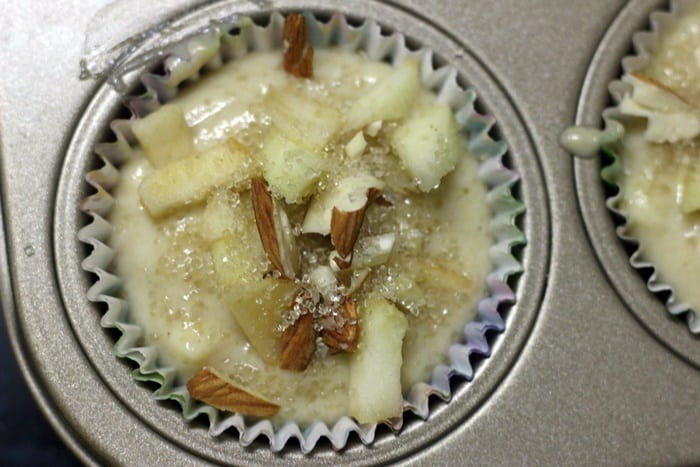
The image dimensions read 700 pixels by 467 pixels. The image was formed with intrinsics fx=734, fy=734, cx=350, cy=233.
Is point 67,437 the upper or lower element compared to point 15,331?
lower

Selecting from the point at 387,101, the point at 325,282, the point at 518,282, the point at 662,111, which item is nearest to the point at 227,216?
the point at 325,282

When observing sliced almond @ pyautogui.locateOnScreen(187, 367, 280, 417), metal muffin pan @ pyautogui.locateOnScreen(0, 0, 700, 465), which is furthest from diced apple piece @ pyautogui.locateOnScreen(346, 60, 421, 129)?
sliced almond @ pyautogui.locateOnScreen(187, 367, 280, 417)

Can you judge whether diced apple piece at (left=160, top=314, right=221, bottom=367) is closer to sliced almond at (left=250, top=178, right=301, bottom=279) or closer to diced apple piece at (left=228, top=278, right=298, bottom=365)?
diced apple piece at (left=228, top=278, right=298, bottom=365)

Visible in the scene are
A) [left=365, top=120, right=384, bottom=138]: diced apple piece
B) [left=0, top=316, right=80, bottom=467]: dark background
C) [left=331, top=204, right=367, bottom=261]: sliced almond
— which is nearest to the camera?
[left=331, top=204, right=367, bottom=261]: sliced almond

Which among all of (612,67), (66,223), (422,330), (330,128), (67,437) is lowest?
(422,330)

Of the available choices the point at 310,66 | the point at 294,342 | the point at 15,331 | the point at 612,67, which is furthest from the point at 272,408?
the point at 612,67

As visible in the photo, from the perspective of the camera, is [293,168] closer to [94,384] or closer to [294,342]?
[294,342]
